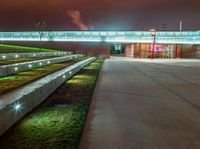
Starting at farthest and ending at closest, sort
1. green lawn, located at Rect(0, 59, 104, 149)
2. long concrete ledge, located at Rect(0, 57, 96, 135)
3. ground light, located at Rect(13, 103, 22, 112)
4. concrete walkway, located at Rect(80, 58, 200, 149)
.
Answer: ground light, located at Rect(13, 103, 22, 112) → long concrete ledge, located at Rect(0, 57, 96, 135) → concrete walkway, located at Rect(80, 58, 200, 149) → green lawn, located at Rect(0, 59, 104, 149)

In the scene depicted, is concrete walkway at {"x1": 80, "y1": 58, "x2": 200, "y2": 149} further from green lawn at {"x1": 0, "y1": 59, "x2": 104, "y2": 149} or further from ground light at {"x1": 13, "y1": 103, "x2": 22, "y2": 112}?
ground light at {"x1": 13, "y1": 103, "x2": 22, "y2": 112}

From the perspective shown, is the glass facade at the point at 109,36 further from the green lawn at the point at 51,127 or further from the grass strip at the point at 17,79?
the green lawn at the point at 51,127

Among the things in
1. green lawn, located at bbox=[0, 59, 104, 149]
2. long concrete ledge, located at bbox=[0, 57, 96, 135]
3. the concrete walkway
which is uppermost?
long concrete ledge, located at bbox=[0, 57, 96, 135]

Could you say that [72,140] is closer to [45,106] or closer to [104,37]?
[45,106]

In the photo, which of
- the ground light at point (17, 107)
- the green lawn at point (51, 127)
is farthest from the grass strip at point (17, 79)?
the ground light at point (17, 107)

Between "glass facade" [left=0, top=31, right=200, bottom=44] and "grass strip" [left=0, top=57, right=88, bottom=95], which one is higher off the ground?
"glass facade" [left=0, top=31, right=200, bottom=44]

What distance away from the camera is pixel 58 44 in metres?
86.4

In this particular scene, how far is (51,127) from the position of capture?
7336 mm

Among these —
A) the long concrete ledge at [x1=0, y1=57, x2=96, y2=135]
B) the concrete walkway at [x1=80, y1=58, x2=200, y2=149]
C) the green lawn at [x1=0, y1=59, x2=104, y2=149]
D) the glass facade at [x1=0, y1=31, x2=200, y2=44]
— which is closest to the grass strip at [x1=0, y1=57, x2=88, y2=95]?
the long concrete ledge at [x1=0, y1=57, x2=96, y2=135]

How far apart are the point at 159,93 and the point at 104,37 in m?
71.3

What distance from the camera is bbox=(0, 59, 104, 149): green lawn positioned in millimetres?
6098

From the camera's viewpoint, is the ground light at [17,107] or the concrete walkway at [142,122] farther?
the ground light at [17,107]

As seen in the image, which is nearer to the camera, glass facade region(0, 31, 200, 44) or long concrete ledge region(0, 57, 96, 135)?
long concrete ledge region(0, 57, 96, 135)

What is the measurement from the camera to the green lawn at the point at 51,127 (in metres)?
6.10
